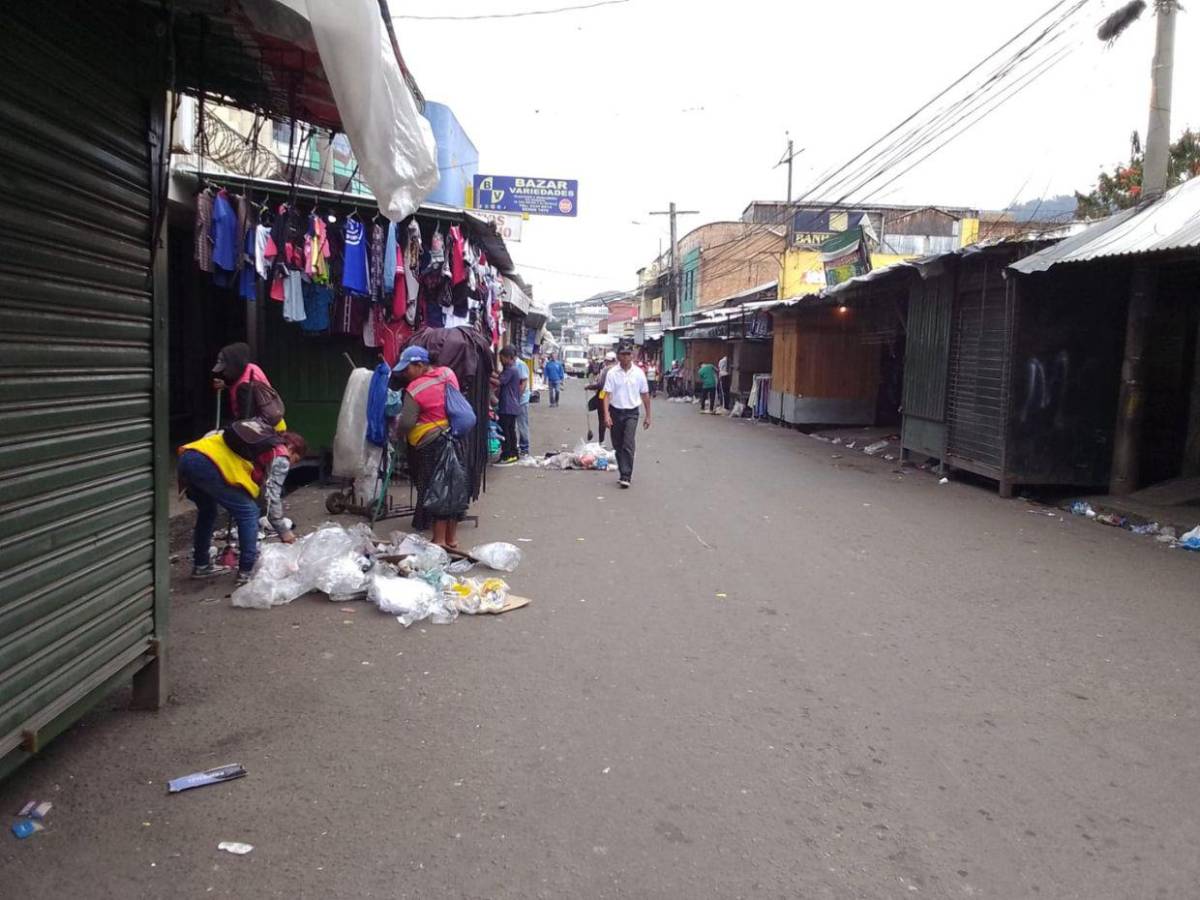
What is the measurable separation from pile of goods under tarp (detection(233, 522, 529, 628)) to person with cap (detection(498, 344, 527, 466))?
630cm


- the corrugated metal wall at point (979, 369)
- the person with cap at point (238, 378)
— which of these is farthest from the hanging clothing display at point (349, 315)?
the corrugated metal wall at point (979, 369)

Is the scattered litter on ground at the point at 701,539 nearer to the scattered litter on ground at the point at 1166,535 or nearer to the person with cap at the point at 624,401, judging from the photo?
the person with cap at the point at 624,401

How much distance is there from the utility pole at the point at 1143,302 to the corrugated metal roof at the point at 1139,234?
1.80 feet

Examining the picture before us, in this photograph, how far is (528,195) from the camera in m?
19.9

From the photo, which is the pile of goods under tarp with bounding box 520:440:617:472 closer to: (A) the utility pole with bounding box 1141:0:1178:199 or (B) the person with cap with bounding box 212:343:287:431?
(B) the person with cap with bounding box 212:343:287:431

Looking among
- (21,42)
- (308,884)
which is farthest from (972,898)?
(21,42)

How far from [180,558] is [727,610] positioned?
4293 millimetres

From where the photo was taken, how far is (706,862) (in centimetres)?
290

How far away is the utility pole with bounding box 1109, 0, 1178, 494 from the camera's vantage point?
9.82 m

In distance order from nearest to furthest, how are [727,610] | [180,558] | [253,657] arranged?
[253,657]
[727,610]
[180,558]

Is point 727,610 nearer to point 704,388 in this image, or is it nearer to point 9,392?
point 9,392

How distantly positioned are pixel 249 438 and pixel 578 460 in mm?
7592

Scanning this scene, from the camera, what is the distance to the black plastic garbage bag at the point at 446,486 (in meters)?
6.68

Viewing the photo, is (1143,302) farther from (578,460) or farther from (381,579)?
(381,579)
